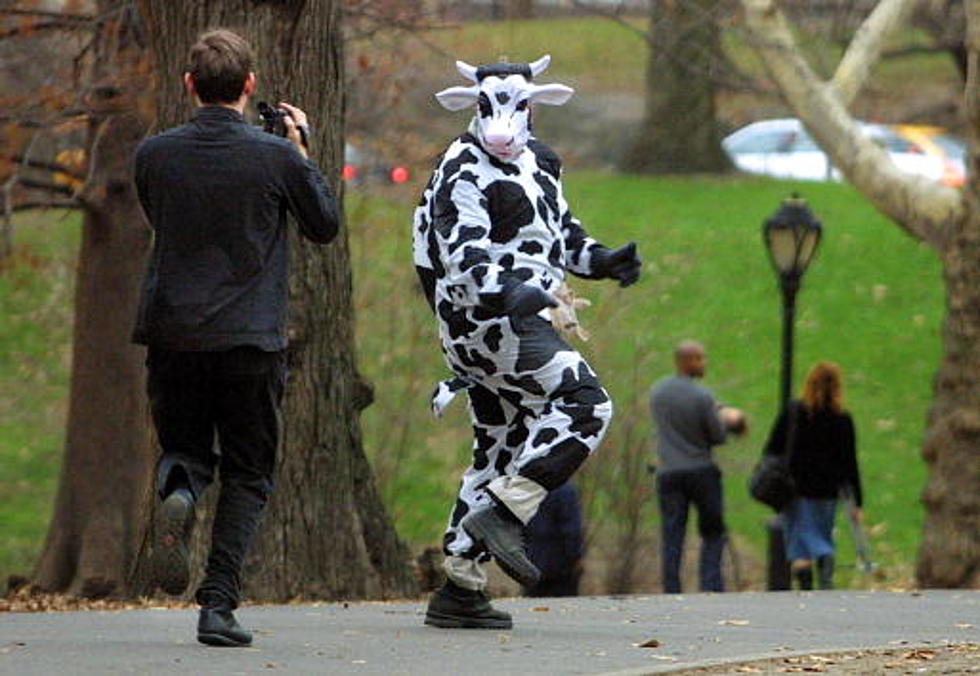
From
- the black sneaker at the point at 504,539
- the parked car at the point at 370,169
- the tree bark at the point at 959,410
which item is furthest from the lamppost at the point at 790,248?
the black sneaker at the point at 504,539

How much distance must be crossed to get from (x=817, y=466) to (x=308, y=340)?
6.15 m

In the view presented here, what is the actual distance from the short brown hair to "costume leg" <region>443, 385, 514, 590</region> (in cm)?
166

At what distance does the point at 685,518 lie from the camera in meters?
18.7

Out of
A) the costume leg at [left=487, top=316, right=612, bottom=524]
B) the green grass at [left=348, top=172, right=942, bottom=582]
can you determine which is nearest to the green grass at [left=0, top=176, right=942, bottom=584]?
the green grass at [left=348, top=172, right=942, bottom=582]

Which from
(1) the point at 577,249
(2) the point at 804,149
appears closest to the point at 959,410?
(1) the point at 577,249

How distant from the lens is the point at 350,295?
523 inches

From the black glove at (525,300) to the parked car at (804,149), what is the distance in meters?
33.5

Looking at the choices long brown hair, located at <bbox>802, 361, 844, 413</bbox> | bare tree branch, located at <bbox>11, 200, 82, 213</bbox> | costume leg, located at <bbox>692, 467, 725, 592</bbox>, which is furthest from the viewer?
bare tree branch, located at <bbox>11, 200, 82, 213</bbox>

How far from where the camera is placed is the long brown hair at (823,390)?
1767 cm

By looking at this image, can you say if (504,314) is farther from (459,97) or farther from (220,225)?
(220,225)

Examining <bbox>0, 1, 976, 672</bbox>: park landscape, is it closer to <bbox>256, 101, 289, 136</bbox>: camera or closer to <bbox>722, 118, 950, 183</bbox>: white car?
<bbox>722, 118, 950, 183</bbox>: white car

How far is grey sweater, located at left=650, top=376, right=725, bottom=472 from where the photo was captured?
18.5m

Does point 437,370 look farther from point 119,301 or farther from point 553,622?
point 553,622

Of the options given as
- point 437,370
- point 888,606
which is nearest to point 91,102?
point 437,370
